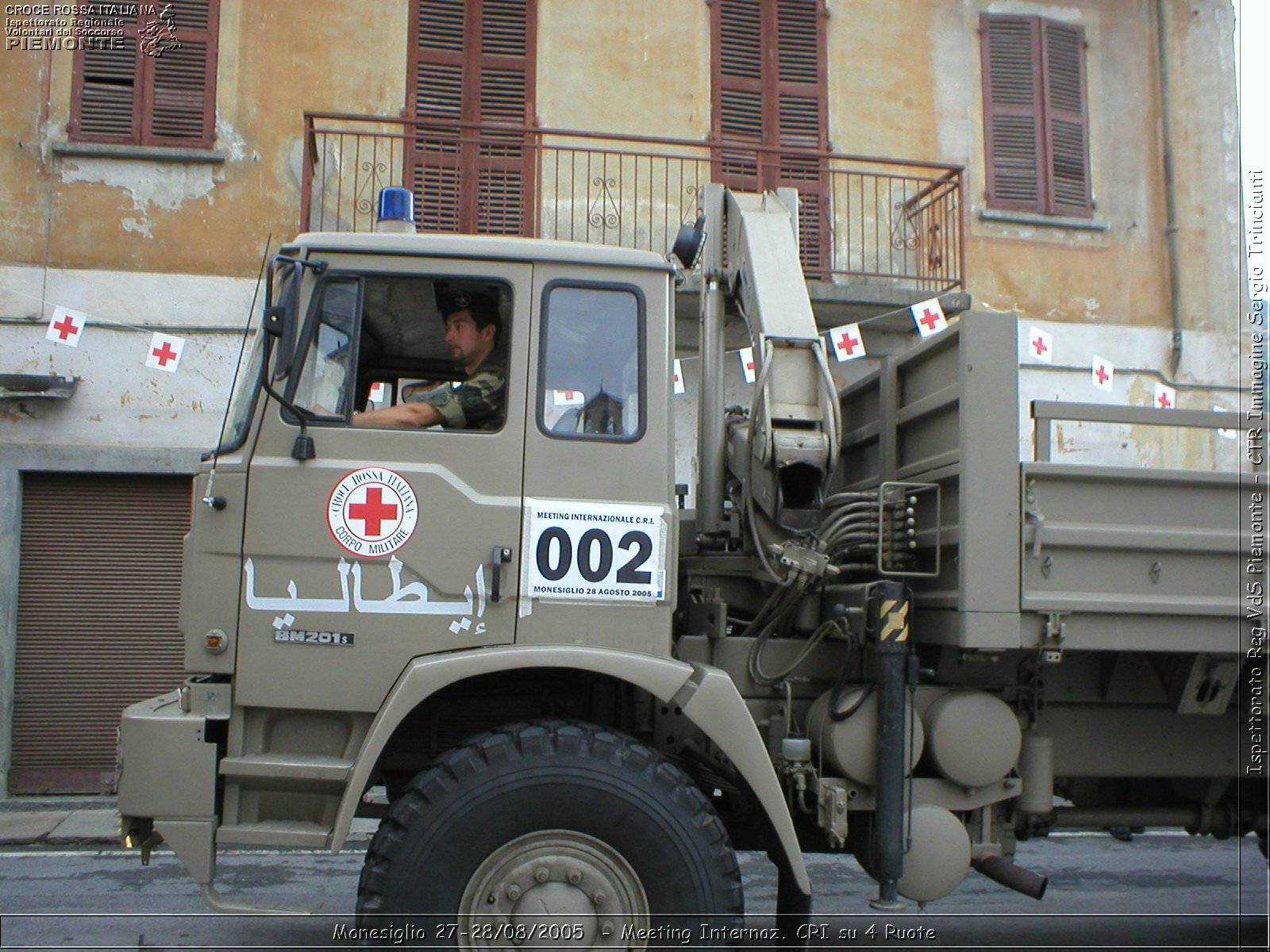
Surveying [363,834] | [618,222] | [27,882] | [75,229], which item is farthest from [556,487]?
[75,229]

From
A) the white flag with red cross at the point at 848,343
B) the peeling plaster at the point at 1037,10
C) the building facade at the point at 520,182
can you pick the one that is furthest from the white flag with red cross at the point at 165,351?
the peeling plaster at the point at 1037,10

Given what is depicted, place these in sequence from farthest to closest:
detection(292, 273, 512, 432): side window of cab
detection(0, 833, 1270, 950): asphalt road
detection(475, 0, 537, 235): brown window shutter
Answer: detection(475, 0, 537, 235): brown window shutter < detection(0, 833, 1270, 950): asphalt road < detection(292, 273, 512, 432): side window of cab

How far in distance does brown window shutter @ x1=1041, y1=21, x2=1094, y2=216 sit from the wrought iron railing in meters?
1.30

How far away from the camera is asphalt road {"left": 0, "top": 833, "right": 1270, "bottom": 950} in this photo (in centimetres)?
545

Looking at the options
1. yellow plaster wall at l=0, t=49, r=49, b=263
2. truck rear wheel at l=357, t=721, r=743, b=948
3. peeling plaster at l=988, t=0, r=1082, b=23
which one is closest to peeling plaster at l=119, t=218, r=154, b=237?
yellow plaster wall at l=0, t=49, r=49, b=263

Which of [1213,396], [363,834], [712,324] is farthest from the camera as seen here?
[1213,396]

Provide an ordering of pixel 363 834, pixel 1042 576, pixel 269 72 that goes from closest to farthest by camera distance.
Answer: pixel 1042 576, pixel 363 834, pixel 269 72

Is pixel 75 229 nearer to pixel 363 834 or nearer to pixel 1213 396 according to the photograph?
pixel 363 834

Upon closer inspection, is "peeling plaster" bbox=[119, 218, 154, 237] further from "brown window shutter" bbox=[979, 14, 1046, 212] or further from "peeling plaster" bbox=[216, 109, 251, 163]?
"brown window shutter" bbox=[979, 14, 1046, 212]

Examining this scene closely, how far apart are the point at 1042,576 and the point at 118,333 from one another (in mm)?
8124

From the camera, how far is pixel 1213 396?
11.2m

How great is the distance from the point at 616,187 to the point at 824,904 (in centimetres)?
679

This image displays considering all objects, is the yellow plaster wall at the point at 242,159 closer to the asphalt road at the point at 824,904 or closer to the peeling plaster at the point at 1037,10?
the asphalt road at the point at 824,904

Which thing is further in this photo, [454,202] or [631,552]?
[454,202]
